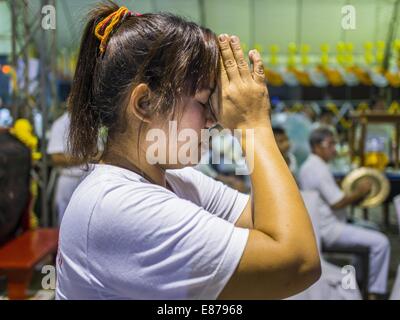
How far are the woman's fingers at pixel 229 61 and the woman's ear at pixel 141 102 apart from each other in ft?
0.37

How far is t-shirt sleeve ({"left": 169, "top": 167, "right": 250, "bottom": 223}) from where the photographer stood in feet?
2.85

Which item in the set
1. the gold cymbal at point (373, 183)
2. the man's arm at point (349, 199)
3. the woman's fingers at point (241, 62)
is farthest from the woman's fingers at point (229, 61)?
the gold cymbal at point (373, 183)

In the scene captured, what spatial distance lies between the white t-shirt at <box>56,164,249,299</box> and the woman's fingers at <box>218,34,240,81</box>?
182mm

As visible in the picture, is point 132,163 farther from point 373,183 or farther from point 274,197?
point 373,183

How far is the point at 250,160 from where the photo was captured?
0.68 m

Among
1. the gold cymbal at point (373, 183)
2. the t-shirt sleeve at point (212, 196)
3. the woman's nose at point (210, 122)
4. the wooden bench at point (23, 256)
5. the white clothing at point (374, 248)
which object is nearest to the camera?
the woman's nose at point (210, 122)

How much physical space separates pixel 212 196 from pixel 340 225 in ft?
8.77

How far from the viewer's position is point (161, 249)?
620mm

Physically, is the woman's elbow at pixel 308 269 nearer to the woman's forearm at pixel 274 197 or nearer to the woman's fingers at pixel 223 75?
the woman's forearm at pixel 274 197

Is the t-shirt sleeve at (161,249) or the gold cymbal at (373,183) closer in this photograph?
the t-shirt sleeve at (161,249)

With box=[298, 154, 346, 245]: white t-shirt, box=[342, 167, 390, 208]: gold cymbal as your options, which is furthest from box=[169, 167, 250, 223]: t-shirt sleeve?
box=[342, 167, 390, 208]: gold cymbal

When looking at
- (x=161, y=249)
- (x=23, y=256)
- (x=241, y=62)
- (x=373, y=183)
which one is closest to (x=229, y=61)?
(x=241, y=62)

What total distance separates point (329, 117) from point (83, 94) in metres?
6.81

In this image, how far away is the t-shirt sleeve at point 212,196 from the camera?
2.85ft
